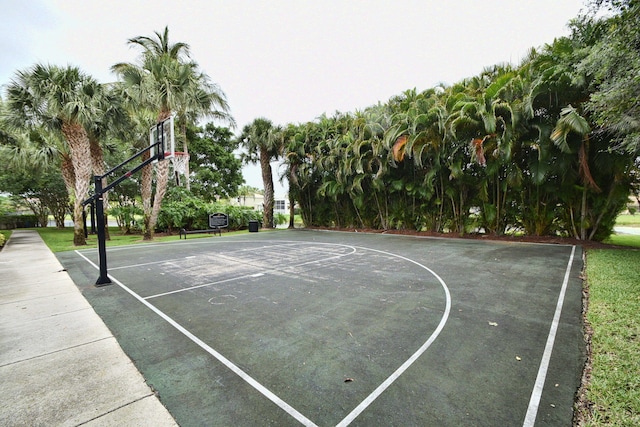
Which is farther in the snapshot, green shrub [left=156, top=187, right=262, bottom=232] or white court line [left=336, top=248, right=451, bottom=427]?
green shrub [left=156, top=187, right=262, bottom=232]

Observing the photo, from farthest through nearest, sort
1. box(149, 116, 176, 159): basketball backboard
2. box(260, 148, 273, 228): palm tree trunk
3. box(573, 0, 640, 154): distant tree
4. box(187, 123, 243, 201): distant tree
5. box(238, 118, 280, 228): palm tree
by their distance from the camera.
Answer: box(187, 123, 243, 201): distant tree → box(260, 148, 273, 228): palm tree trunk → box(238, 118, 280, 228): palm tree → box(149, 116, 176, 159): basketball backboard → box(573, 0, 640, 154): distant tree

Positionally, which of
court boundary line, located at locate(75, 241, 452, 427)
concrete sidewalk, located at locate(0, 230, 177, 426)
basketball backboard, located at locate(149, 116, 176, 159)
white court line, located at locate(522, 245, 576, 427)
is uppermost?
basketball backboard, located at locate(149, 116, 176, 159)

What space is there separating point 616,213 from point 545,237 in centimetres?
210

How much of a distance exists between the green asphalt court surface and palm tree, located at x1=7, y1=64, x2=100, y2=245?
7671mm

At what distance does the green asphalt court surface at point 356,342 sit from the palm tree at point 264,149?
13471 mm

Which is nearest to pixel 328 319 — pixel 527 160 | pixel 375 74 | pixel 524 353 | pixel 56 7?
pixel 524 353

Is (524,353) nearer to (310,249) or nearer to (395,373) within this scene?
(395,373)

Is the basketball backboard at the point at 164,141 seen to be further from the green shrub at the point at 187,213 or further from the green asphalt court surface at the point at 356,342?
the green shrub at the point at 187,213

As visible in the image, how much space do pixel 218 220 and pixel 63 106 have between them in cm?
880

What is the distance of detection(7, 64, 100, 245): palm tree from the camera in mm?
10758

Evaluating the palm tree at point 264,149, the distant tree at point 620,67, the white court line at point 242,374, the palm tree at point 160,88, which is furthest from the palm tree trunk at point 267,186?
the distant tree at point 620,67

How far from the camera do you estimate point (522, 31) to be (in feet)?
33.9

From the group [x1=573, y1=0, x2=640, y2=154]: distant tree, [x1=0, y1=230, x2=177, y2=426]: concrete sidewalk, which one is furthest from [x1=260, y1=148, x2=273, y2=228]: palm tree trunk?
[x1=573, y1=0, x2=640, y2=154]: distant tree

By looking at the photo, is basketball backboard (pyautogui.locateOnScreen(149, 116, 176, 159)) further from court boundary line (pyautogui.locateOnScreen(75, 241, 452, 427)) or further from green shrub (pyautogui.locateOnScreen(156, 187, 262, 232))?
green shrub (pyautogui.locateOnScreen(156, 187, 262, 232))
